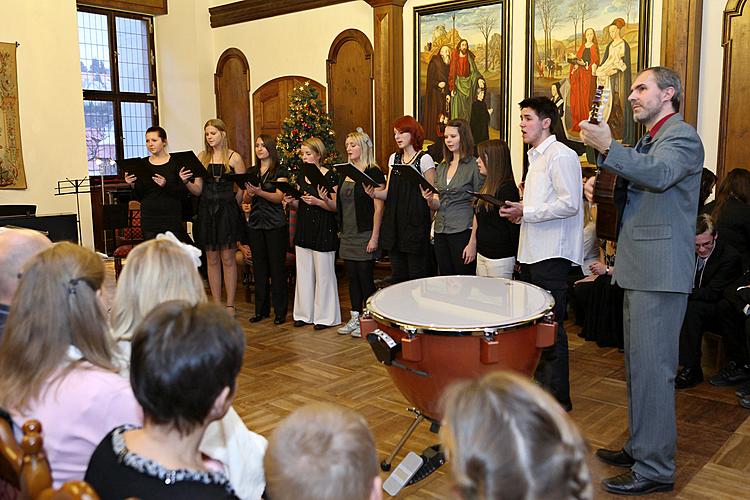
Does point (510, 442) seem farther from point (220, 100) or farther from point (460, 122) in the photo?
point (220, 100)

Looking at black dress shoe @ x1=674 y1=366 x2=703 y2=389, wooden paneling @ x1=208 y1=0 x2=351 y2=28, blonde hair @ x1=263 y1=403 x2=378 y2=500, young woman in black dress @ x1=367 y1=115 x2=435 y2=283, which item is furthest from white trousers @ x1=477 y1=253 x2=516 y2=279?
wooden paneling @ x1=208 y1=0 x2=351 y2=28

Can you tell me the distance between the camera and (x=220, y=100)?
34.2 ft

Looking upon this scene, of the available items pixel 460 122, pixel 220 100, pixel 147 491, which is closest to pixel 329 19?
pixel 220 100

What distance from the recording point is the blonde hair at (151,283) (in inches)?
79.4

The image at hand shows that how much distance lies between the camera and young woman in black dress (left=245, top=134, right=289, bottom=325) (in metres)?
5.96

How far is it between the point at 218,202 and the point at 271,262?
26.8 inches

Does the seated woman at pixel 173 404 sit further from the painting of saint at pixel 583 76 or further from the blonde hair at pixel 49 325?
the painting of saint at pixel 583 76

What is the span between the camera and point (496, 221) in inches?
179

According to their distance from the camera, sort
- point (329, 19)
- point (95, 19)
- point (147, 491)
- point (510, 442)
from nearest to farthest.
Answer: point (510, 442), point (147, 491), point (329, 19), point (95, 19)

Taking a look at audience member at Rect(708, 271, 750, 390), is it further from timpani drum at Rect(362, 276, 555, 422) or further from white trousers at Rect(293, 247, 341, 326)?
white trousers at Rect(293, 247, 341, 326)

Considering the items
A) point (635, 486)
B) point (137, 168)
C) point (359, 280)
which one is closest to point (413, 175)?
point (359, 280)

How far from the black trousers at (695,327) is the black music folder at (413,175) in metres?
1.84

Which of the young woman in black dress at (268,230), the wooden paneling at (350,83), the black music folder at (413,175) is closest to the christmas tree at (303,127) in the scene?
the wooden paneling at (350,83)

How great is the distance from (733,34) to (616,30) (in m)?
1.06
